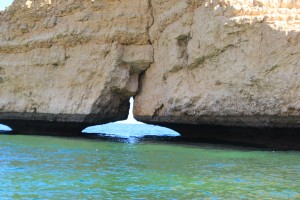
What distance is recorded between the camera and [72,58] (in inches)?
860

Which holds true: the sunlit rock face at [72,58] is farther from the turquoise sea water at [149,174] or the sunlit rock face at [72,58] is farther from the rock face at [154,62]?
the turquoise sea water at [149,174]

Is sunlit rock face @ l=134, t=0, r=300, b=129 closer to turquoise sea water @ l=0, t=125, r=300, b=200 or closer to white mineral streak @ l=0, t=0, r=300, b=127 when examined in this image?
white mineral streak @ l=0, t=0, r=300, b=127

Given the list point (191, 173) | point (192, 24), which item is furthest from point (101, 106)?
point (191, 173)

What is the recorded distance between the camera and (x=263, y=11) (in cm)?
1509

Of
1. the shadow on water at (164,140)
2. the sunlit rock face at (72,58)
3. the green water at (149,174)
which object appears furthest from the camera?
the sunlit rock face at (72,58)

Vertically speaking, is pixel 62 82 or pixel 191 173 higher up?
pixel 62 82

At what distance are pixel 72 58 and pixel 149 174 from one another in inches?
510

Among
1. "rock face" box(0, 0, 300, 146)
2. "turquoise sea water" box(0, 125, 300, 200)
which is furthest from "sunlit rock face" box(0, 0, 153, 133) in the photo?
"turquoise sea water" box(0, 125, 300, 200)

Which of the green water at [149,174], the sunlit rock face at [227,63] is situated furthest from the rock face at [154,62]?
the green water at [149,174]

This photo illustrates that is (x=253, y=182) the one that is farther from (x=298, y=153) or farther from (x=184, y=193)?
(x=298, y=153)

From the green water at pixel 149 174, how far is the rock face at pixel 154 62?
2218mm

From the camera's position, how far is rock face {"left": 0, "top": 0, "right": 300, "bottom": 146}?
14742mm

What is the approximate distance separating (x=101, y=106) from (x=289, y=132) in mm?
8595

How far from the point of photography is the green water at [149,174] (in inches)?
315
